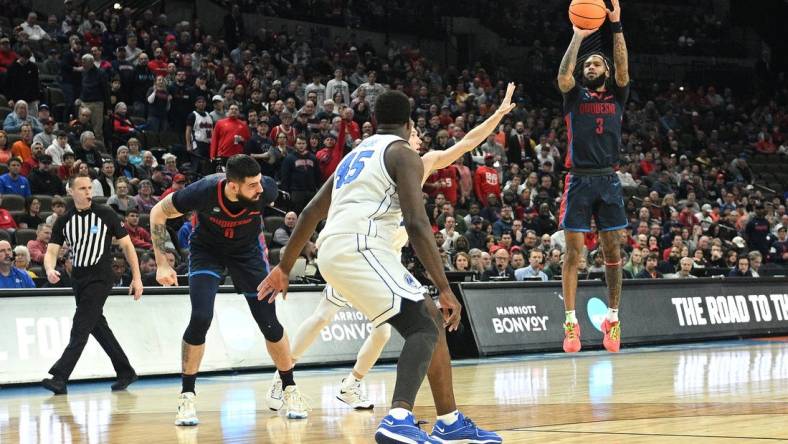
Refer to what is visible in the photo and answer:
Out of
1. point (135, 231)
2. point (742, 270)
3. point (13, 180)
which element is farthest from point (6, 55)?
point (742, 270)

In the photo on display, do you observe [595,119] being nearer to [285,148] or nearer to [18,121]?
[285,148]

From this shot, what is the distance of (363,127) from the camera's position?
20.3 meters

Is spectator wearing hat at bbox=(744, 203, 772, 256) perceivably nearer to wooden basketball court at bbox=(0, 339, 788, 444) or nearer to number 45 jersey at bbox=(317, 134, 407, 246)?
wooden basketball court at bbox=(0, 339, 788, 444)

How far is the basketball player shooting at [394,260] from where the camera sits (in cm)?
606

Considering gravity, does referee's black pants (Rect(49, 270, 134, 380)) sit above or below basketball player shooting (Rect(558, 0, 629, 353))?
below

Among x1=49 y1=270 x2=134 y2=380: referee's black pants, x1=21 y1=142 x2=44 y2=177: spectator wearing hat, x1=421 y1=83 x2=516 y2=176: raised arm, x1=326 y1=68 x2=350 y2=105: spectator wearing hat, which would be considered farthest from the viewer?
x1=326 y1=68 x2=350 y2=105: spectator wearing hat

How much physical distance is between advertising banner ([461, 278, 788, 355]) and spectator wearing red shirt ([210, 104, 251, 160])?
5067 mm

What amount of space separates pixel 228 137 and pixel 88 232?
6916mm

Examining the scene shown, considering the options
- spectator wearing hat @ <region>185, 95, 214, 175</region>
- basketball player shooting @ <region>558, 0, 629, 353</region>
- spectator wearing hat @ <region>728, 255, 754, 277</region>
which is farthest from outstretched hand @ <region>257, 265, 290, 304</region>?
spectator wearing hat @ <region>728, 255, 754, 277</region>

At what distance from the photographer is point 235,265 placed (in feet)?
28.7

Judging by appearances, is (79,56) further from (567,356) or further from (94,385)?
(567,356)

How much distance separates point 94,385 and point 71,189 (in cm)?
226

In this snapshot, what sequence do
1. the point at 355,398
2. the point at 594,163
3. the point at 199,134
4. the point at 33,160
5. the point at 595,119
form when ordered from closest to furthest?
the point at 355,398 → the point at 595,119 → the point at 594,163 → the point at 33,160 → the point at 199,134

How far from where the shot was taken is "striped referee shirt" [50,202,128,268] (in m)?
11.7
